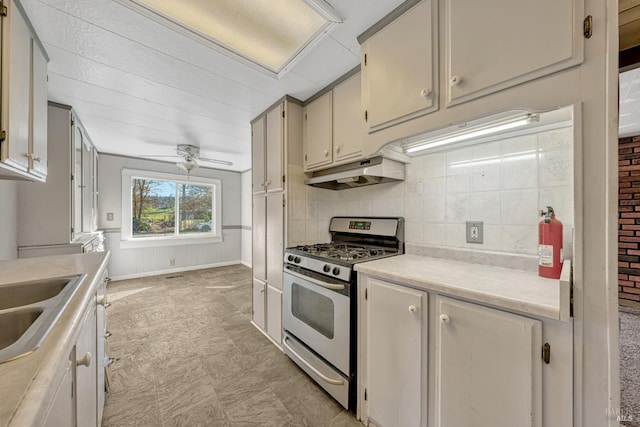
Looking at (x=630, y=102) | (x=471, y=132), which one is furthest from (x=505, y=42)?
(x=630, y=102)

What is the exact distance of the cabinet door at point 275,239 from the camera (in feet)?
7.02

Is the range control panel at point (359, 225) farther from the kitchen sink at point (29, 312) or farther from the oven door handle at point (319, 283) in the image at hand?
the kitchen sink at point (29, 312)

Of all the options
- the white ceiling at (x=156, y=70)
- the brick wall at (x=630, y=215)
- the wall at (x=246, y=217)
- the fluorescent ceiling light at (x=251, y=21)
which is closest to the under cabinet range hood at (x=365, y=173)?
the white ceiling at (x=156, y=70)

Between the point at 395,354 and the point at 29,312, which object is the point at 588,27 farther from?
the point at 29,312

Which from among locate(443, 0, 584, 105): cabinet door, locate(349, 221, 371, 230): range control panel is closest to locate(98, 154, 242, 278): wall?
locate(349, 221, 371, 230): range control panel

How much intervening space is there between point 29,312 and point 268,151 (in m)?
1.85

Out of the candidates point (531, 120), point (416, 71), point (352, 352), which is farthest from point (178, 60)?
point (352, 352)

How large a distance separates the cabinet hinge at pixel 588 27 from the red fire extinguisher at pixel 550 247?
2.34 ft

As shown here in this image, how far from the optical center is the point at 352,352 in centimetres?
143

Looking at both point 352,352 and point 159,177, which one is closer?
point 352,352

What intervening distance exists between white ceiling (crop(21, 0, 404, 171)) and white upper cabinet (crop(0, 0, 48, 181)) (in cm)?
13

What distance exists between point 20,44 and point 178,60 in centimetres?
73

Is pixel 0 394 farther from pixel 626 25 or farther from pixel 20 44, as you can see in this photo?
pixel 626 25

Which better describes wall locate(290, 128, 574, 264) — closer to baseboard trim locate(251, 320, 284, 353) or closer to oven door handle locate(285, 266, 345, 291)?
oven door handle locate(285, 266, 345, 291)
